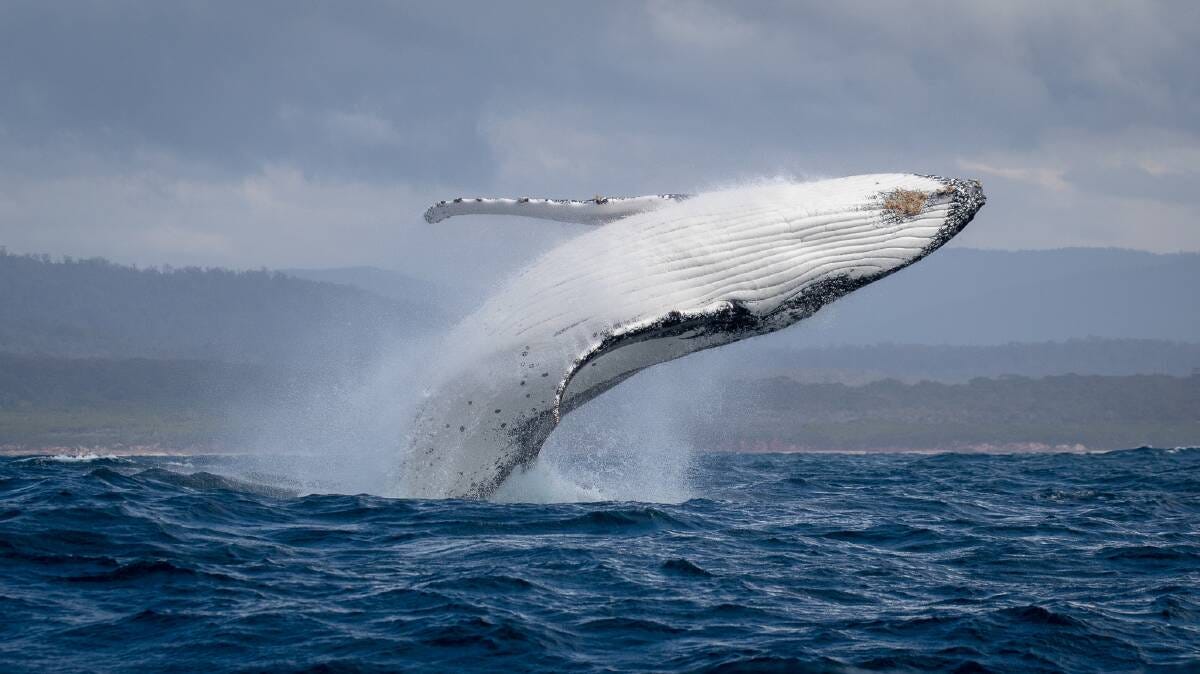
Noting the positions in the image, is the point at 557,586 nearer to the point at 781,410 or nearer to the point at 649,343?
the point at 649,343

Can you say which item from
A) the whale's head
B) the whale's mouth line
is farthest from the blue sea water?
the whale's head

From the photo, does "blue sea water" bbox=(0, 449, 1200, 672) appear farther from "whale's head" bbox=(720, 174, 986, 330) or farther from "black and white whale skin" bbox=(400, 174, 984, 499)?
"whale's head" bbox=(720, 174, 986, 330)

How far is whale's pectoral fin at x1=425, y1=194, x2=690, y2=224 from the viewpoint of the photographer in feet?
39.4

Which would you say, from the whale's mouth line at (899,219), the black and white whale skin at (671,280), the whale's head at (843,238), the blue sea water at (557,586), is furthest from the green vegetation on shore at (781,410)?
the whale's head at (843,238)

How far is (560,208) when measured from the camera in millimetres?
12219

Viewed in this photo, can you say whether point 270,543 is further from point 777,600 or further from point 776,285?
point 776,285

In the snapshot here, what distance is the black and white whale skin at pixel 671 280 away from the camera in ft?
37.1

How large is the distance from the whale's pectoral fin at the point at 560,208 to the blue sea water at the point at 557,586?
127 inches

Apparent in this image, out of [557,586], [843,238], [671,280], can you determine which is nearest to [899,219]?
[843,238]

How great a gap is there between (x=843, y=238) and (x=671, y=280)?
5.92 feet

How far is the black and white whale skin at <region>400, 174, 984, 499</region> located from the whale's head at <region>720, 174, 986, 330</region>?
0.04ft

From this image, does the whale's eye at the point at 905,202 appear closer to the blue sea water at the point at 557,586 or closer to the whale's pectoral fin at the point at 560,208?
the whale's pectoral fin at the point at 560,208

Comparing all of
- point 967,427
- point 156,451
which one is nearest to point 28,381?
point 156,451

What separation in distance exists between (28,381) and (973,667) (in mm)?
140921
